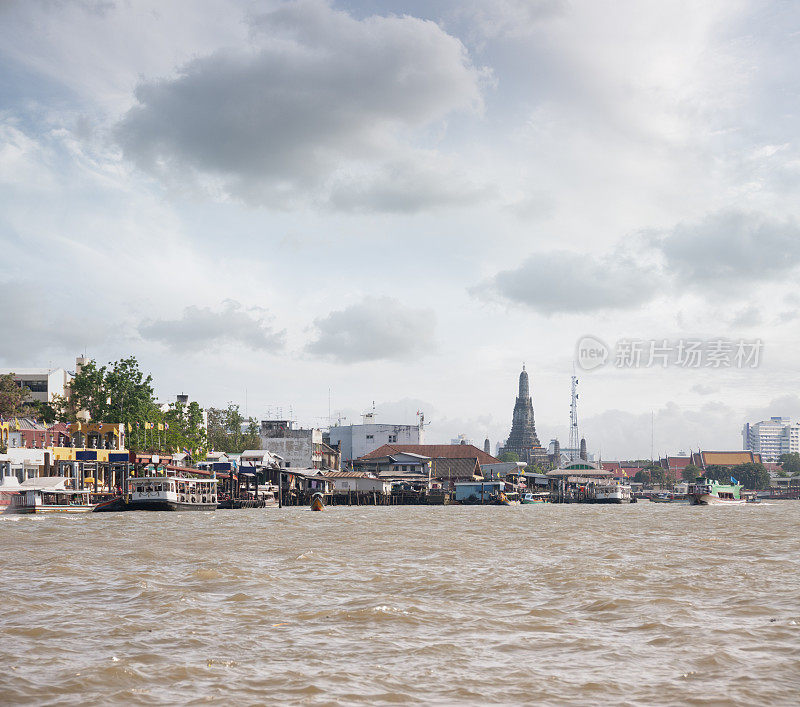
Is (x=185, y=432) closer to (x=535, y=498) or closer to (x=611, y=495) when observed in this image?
(x=535, y=498)

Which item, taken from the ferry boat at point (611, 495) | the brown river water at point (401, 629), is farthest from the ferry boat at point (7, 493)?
the ferry boat at point (611, 495)

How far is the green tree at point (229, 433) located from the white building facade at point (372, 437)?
1806 centimetres

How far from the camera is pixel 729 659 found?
9.23 m

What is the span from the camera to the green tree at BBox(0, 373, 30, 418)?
2977 inches

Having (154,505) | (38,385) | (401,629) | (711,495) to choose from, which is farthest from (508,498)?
(401,629)

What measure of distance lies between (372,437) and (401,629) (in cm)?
12780

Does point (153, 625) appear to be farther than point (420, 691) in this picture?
Yes

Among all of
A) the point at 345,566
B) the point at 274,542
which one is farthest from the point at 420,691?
the point at 274,542

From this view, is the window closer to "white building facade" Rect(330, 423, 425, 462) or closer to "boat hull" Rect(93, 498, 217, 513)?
"boat hull" Rect(93, 498, 217, 513)

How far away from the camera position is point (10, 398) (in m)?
76.2

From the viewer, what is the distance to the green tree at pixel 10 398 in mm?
75625

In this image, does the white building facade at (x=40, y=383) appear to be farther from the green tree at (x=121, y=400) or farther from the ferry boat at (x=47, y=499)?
the ferry boat at (x=47, y=499)

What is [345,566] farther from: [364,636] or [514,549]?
[364,636]

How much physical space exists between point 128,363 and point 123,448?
8452 millimetres
